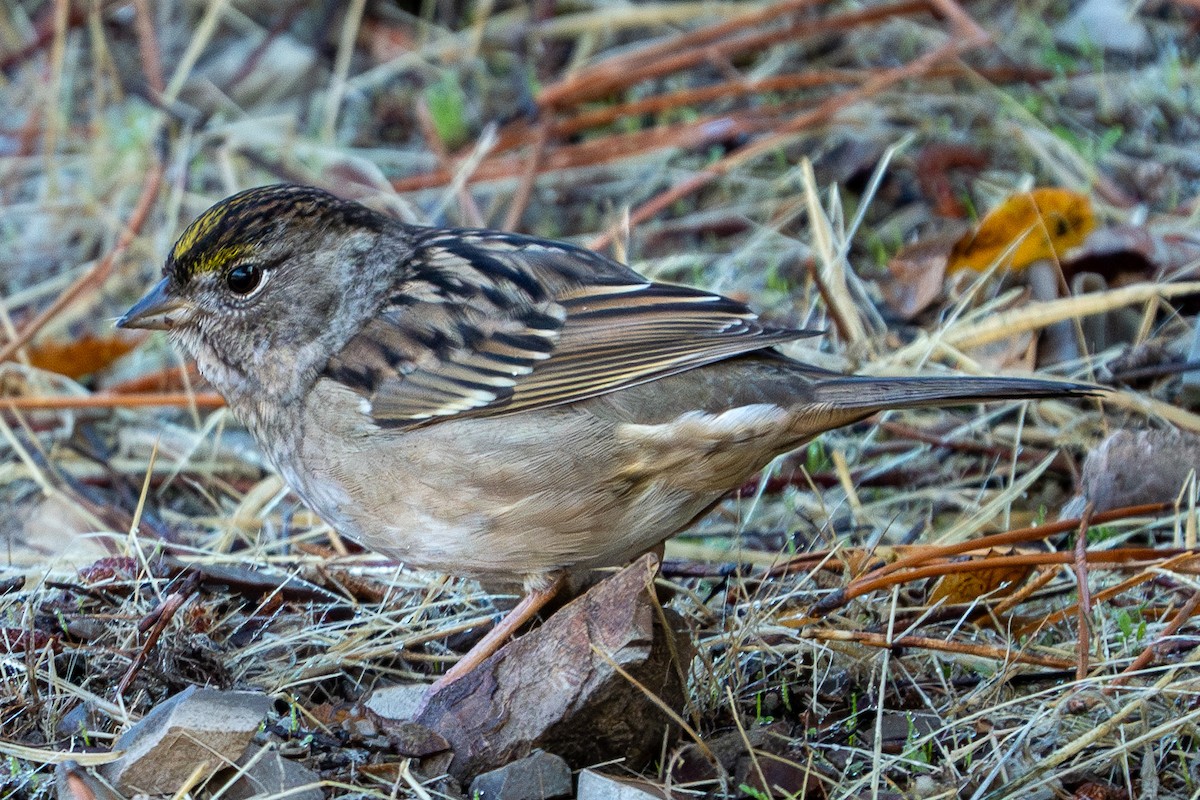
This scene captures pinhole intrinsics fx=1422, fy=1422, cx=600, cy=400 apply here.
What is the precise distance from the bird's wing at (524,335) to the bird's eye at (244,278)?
28cm

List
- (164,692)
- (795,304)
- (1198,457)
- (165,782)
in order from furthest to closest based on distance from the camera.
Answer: (795,304) < (1198,457) < (164,692) < (165,782)

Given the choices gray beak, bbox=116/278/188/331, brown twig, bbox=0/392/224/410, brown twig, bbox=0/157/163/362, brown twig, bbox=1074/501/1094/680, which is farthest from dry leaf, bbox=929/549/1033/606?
brown twig, bbox=0/157/163/362

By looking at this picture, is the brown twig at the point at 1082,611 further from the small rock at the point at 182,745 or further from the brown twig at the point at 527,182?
the brown twig at the point at 527,182

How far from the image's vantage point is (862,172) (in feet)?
17.1

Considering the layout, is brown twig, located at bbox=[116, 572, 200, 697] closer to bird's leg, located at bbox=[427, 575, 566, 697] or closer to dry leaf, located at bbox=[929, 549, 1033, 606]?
bird's leg, located at bbox=[427, 575, 566, 697]

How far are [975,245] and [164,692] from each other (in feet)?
8.92

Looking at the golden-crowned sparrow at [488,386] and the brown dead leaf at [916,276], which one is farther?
the brown dead leaf at [916,276]

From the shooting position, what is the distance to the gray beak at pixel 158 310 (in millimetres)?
3279

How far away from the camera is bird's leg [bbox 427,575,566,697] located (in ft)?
10.0

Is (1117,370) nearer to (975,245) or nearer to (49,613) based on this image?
(975,245)

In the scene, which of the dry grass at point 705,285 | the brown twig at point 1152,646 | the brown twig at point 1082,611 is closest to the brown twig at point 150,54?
the dry grass at point 705,285

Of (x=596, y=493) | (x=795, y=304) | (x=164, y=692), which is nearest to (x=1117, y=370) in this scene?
(x=795, y=304)

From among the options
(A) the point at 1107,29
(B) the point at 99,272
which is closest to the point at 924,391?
(B) the point at 99,272

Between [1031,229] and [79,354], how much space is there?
3050mm
